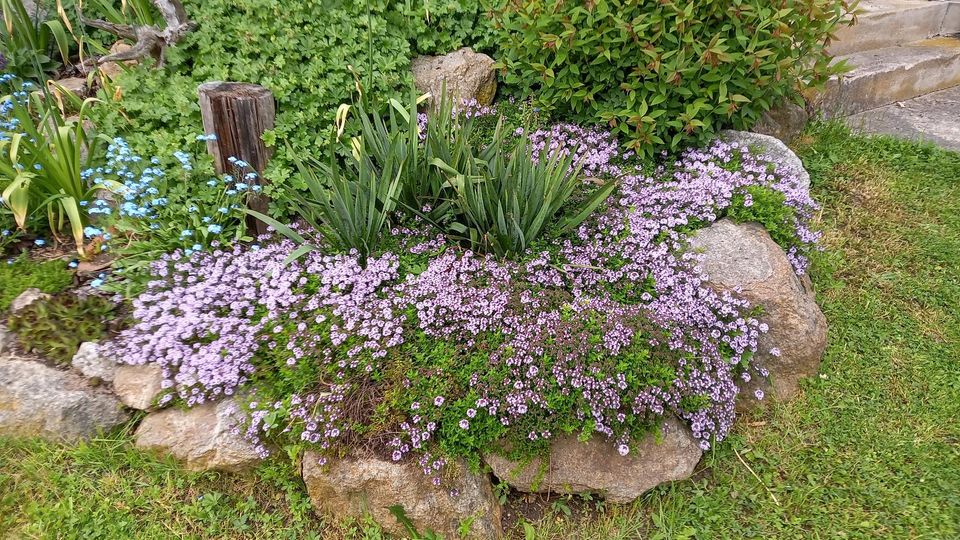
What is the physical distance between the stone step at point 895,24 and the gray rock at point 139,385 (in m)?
5.93

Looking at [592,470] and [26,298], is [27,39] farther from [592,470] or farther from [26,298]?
[592,470]

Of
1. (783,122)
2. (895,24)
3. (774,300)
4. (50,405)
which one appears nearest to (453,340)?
(774,300)

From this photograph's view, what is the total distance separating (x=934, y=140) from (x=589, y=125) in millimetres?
3017

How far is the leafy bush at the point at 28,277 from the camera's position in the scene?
9.93 feet

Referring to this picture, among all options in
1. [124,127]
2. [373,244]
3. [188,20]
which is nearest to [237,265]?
[373,244]

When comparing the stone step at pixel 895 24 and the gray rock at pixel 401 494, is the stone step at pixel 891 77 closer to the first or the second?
the stone step at pixel 895 24

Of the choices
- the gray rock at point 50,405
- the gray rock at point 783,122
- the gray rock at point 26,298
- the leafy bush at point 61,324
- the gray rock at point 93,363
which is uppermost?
the gray rock at point 783,122

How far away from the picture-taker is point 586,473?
262 centimetres

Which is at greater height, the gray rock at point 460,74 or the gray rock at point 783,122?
the gray rock at point 460,74

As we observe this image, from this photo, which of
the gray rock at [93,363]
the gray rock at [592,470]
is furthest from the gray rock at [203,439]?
the gray rock at [592,470]

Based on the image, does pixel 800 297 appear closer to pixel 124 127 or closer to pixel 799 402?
pixel 799 402

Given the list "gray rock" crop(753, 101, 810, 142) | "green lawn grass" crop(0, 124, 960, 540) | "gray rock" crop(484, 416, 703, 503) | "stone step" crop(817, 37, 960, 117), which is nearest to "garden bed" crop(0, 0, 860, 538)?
"gray rock" crop(484, 416, 703, 503)

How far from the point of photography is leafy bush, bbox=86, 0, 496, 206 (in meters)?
3.52

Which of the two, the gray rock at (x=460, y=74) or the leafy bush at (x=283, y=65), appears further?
the gray rock at (x=460, y=74)
